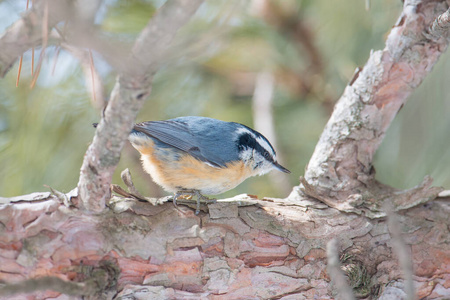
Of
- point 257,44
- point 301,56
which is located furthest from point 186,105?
point 301,56

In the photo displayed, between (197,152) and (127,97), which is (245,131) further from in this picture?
(127,97)

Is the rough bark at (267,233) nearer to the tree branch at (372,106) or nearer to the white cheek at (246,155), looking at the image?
the tree branch at (372,106)

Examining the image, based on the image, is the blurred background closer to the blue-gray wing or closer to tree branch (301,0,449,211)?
the blue-gray wing

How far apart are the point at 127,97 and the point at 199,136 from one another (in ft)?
3.47

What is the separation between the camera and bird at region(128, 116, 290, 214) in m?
1.85

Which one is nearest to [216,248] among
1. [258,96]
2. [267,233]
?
[267,233]

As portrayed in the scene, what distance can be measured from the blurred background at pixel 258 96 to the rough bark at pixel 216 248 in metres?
0.60

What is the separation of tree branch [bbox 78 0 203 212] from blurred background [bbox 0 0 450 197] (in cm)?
73

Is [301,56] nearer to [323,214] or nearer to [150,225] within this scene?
[323,214]

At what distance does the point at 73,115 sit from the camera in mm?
1983

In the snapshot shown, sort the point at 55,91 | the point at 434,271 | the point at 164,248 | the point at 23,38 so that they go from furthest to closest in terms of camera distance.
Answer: the point at 55,91 < the point at 434,271 < the point at 164,248 < the point at 23,38

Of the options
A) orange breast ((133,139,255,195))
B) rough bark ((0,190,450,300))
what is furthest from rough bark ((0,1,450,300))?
orange breast ((133,139,255,195))

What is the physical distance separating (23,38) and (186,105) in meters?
1.38

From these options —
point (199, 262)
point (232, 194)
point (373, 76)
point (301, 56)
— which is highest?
point (301, 56)
